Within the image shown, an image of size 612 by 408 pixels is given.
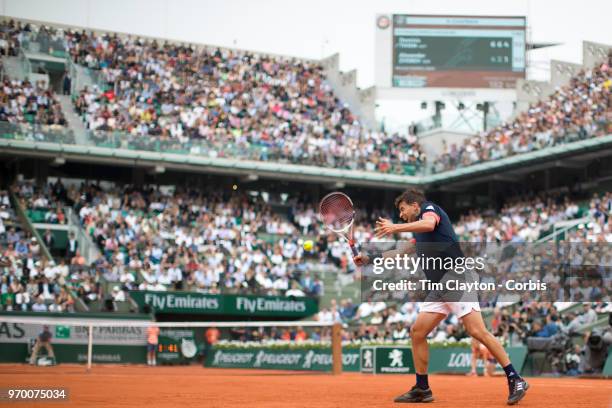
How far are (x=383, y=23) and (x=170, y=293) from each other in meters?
18.0

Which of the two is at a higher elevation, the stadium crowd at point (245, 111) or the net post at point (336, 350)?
the stadium crowd at point (245, 111)

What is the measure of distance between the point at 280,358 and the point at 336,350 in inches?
170

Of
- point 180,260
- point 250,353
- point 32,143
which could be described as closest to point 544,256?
point 250,353

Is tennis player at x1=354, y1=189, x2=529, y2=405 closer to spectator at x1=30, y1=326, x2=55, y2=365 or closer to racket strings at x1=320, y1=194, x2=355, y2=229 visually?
racket strings at x1=320, y1=194, x2=355, y2=229

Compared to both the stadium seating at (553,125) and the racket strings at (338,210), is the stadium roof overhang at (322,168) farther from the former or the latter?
the racket strings at (338,210)

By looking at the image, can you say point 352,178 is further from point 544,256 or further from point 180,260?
point 544,256

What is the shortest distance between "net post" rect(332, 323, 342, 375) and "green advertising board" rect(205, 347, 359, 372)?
2181 millimetres

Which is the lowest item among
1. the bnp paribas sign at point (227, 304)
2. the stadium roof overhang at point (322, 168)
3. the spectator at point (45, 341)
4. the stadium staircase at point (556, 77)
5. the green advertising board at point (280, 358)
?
the green advertising board at point (280, 358)

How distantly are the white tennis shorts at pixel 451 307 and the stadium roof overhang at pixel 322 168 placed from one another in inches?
966

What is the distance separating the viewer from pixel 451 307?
10273mm

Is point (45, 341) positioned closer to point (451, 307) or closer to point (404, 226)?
point (451, 307)

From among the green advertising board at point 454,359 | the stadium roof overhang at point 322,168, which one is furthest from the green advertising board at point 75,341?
the green advertising board at point 454,359

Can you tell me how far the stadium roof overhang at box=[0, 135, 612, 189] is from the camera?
35.0 meters

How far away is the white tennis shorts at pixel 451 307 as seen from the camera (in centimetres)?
1012
